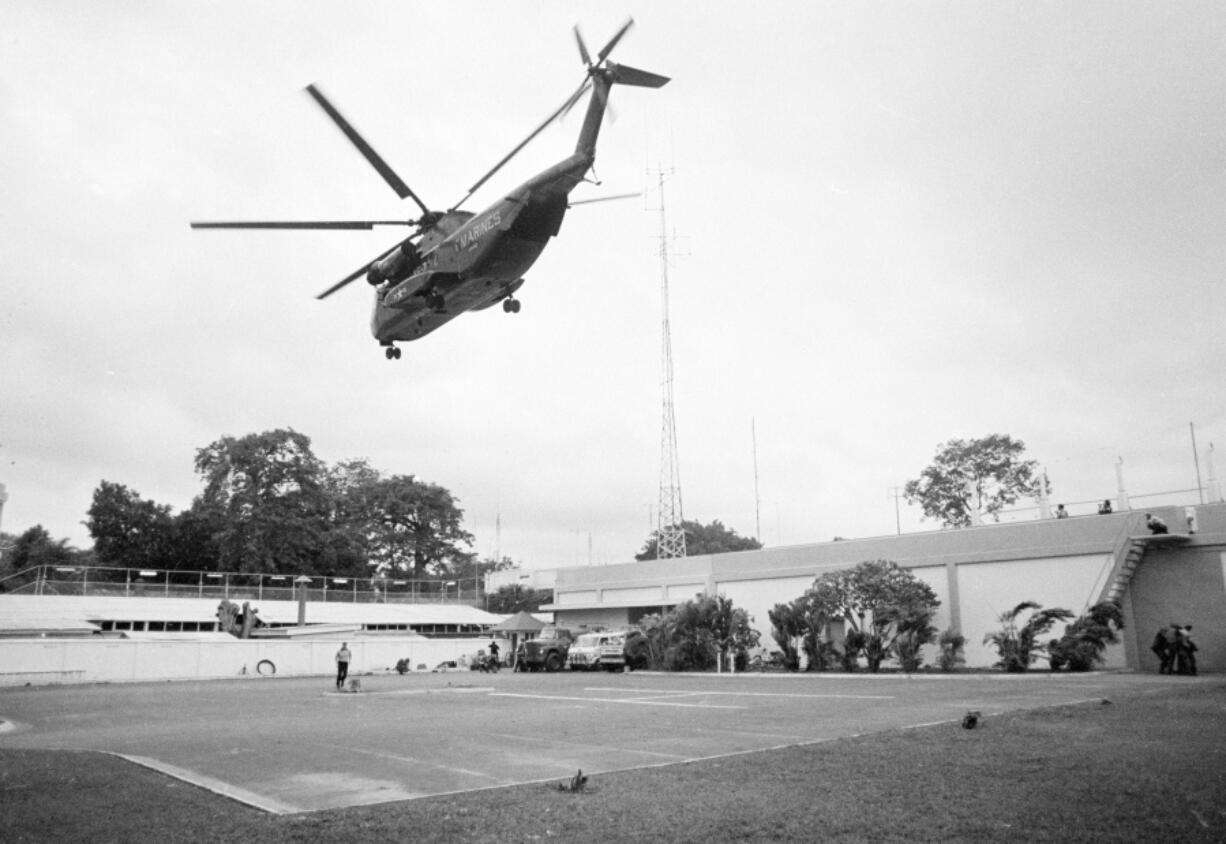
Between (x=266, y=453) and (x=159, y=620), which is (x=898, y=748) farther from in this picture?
(x=266, y=453)

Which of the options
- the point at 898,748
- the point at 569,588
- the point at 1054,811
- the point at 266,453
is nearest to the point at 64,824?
the point at 1054,811

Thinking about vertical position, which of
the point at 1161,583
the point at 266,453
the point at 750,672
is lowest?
the point at 750,672

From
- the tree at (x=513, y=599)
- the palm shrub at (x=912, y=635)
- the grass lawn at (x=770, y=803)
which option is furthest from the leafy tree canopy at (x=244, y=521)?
the grass lawn at (x=770, y=803)

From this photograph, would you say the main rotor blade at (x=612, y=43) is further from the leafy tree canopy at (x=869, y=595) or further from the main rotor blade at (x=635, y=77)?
the leafy tree canopy at (x=869, y=595)

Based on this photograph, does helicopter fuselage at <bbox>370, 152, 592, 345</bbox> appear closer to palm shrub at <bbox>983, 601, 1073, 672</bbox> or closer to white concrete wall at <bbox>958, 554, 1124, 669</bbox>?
palm shrub at <bbox>983, 601, 1073, 672</bbox>

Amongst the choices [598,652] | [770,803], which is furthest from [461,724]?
[598,652]

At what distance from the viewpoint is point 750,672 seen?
35.8 meters

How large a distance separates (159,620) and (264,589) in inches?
326

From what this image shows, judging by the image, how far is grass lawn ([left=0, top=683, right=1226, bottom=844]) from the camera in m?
6.89

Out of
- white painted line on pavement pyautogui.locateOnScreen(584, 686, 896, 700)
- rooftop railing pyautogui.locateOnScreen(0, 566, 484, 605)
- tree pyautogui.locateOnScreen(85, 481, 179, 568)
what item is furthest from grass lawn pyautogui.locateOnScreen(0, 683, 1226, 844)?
tree pyautogui.locateOnScreen(85, 481, 179, 568)

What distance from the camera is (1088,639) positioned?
2809 centimetres

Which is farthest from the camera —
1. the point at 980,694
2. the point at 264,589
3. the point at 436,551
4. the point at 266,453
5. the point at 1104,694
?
the point at 436,551

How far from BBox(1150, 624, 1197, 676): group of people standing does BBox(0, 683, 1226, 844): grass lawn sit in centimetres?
1729

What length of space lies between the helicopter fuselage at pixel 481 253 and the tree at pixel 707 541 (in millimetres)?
84094
